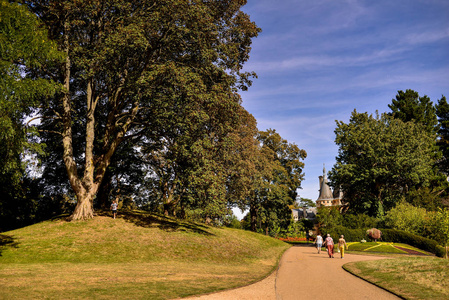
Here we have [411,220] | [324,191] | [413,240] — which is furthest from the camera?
[324,191]

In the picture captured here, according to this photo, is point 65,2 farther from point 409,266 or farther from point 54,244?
point 409,266

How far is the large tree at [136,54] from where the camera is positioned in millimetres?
22609

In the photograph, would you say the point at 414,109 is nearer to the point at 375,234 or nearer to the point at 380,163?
the point at 380,163

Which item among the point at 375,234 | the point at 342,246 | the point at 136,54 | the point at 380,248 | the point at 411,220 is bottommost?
the point at 380,248

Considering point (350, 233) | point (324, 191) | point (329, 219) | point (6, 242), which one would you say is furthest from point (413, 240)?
point (324, 191)

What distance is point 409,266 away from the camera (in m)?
15.5

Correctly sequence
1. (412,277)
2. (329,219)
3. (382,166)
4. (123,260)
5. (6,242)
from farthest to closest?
(382,166)
(329,219)
(6,242)
(123,260)
(412,277)

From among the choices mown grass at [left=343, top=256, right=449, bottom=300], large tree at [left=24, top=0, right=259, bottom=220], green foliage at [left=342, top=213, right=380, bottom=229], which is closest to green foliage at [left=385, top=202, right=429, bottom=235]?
green foliage at [left=342, top=213, right=380, bottom=229]

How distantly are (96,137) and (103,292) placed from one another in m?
24.2

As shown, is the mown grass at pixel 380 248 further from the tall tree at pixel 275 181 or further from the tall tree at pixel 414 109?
the tall tree at pixel 414 109

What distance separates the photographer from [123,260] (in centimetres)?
1962

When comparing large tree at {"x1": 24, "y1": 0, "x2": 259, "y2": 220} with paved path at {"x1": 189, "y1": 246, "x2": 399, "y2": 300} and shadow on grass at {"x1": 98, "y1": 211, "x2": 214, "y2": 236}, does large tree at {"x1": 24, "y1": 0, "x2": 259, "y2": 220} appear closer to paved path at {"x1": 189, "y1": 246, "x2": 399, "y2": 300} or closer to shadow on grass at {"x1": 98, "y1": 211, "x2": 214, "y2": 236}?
shadow on grass at {"x1": 98, "y1": 211, "x2": 214, "y2": 236}

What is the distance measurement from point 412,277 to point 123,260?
15318 millimetres

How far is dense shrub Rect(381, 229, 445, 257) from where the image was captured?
32.3m
